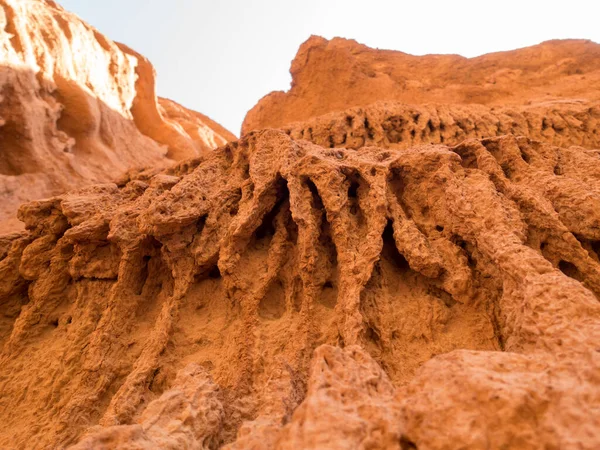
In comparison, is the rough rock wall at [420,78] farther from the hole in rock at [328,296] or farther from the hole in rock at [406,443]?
the hole in rock at [406,443]

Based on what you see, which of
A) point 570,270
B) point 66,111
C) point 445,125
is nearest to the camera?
point 570,270

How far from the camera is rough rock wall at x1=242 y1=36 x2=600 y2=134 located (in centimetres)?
1012

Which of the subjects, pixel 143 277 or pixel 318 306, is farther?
pixel 143 277

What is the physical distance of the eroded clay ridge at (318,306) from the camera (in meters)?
1.65

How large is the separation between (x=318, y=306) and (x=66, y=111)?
12270mm

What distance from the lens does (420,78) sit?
37.3ft

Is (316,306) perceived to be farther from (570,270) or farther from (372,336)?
(570,270)

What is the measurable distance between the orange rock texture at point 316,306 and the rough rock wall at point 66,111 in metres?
5.14

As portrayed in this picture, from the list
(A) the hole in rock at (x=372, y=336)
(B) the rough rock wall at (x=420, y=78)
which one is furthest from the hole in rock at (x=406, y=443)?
(B) the rough rock wall at (x=420, y=78)

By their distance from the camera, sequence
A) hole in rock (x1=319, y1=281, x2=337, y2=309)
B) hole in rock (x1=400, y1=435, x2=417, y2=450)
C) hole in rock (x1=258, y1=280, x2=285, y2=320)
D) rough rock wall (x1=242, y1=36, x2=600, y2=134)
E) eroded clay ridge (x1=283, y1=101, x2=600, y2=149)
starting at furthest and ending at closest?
rough rock wall (x1=242, y1=36, x2=600, y2=134) < eroded clay ridge (x1=283, y1=101, x2=600, y2=149) < hole in rock (x1=258, y1=280, x2=285, y2=320) < hole in rock (x1=319, y1=281, x2=337, y2=309) < hole in rock (x1=400, y1=435, x2=417, y2=450)

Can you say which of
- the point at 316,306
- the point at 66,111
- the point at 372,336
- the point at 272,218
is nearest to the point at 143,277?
the point at 272,218

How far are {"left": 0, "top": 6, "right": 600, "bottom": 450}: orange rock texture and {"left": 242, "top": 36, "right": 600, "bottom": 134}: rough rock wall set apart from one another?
621 cm

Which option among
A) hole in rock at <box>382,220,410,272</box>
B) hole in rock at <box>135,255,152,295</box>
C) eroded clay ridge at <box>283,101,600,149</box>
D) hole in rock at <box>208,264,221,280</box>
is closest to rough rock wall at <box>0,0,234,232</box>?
hole in rock at <box>135,255,152,295</box>

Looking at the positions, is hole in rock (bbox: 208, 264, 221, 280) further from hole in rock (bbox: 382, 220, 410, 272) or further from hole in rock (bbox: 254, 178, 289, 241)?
hole in rock (bbox: 382, 220, 410, 272)
